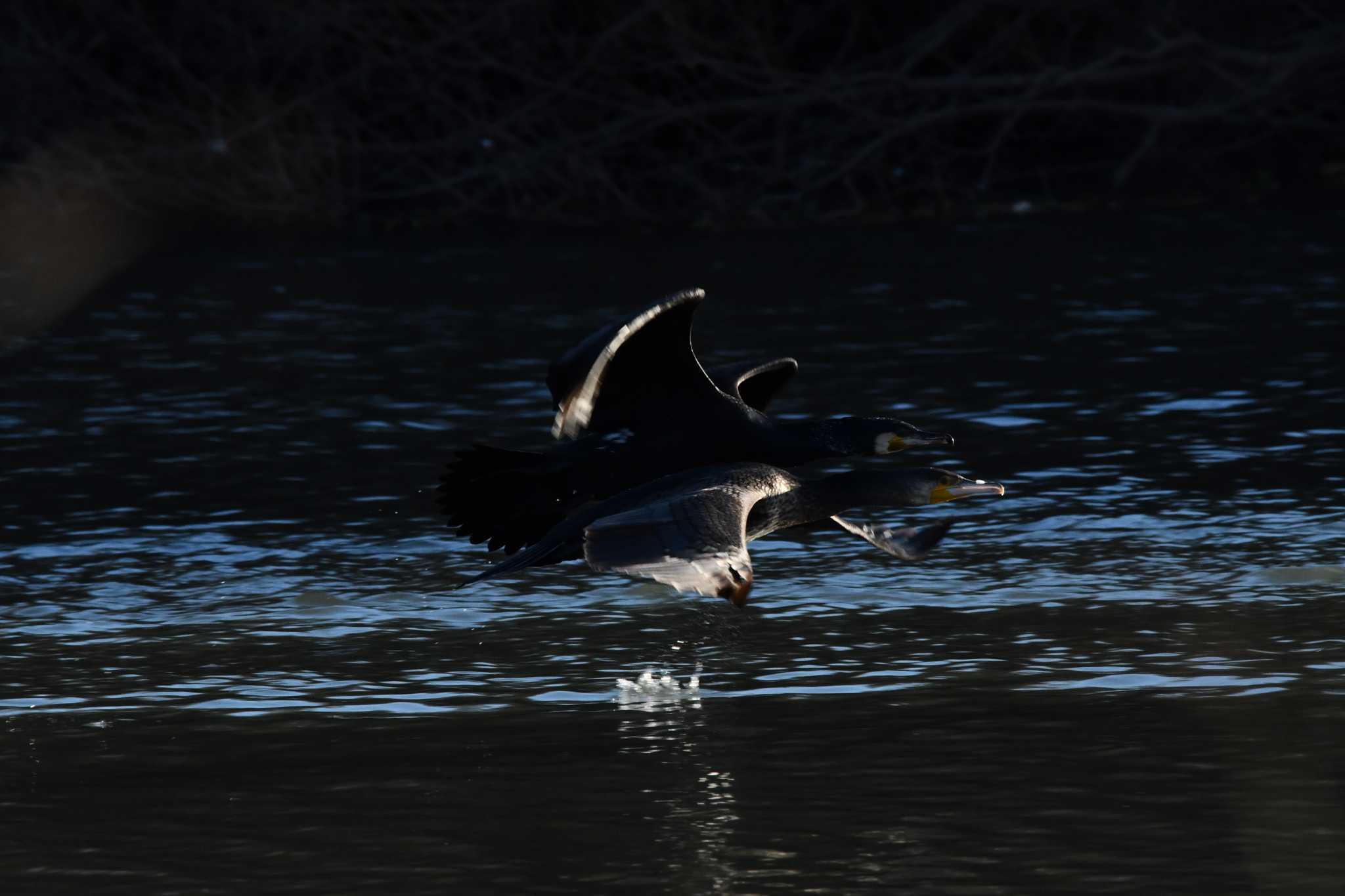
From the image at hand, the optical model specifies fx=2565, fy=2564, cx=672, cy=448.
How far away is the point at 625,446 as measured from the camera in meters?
8.38

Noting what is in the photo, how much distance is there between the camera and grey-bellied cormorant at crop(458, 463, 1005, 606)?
627 centimetres

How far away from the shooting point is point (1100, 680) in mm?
7078

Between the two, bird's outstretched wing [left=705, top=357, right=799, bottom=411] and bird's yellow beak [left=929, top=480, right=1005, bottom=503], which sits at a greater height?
bird's outstretched wing [left=705, top=357, right=799, bottom=411]

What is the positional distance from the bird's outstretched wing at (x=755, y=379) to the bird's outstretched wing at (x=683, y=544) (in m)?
1.80

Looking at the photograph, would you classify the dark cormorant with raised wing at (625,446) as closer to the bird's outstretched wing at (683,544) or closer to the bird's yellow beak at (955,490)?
the bird's yellow beak at (955,490)

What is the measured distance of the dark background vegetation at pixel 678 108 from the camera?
23.2 meters

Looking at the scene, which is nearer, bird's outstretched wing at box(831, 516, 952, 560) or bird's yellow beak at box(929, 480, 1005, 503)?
bird's outstretched wing at box(831, 516, 952, 560)

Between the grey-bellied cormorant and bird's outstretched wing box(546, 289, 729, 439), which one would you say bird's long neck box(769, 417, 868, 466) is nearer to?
bird's outstretched wing box(546, 289, 729, 439)

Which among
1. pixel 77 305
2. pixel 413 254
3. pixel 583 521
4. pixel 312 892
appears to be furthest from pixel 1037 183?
pixel 312 892

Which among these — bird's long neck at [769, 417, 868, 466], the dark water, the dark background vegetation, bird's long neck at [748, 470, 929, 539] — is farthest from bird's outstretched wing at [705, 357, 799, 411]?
the dark background vegetation

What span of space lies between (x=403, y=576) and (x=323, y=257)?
12.7 meters

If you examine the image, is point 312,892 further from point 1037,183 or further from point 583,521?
point 1037,183

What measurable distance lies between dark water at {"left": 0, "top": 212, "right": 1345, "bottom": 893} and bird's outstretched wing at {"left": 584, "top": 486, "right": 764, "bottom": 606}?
0.47 m

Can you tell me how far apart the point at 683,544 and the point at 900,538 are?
1.66 m
